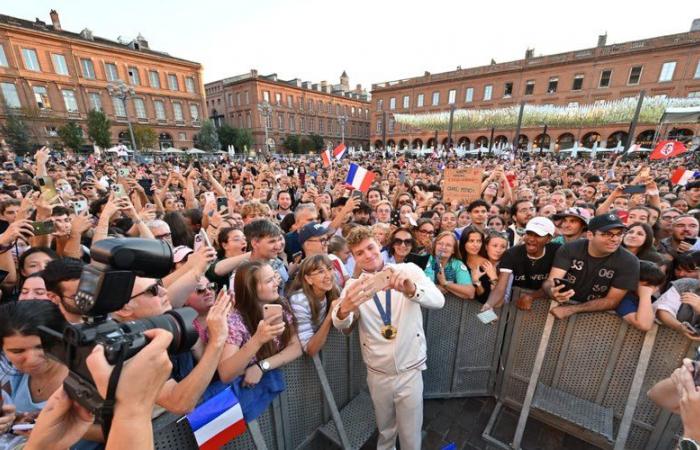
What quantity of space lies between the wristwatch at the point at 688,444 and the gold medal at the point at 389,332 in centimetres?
144

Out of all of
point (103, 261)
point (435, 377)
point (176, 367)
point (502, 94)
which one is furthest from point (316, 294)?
point (502, 94)

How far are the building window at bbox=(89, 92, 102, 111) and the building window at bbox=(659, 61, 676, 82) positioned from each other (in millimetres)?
66887

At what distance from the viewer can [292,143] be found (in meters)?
50.1

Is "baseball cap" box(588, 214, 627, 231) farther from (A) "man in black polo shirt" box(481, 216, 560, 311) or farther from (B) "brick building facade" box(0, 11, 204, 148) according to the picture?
(B) "brick building facade" box(0, 11, 204, 148)

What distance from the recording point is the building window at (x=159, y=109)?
41.2m

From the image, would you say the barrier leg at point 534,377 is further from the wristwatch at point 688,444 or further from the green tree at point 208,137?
the green tree at point 208,137

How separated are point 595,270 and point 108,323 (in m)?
3.26

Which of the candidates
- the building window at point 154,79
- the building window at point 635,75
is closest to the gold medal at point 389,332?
the building window at point 635,75

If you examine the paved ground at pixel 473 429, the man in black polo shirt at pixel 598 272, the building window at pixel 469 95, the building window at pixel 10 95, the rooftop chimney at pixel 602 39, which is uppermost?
the rooftop chimney at pixel 602 39

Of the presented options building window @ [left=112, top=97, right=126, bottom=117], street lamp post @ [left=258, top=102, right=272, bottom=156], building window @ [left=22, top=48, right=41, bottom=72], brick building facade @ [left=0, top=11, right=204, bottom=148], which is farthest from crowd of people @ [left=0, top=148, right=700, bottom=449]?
building window @ [left=22, top=48, right=41, bottom=72]

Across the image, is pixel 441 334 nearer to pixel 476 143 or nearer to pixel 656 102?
pixel 656 102

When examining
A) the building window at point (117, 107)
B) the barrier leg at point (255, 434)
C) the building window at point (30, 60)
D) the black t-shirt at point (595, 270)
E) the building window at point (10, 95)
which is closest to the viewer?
the barrier leg at point (255, 434)

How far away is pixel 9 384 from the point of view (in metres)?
1.75

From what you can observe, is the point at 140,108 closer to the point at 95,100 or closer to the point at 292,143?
the point at 95,100
